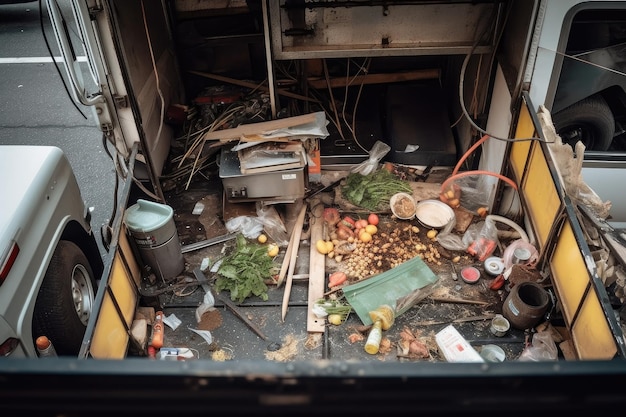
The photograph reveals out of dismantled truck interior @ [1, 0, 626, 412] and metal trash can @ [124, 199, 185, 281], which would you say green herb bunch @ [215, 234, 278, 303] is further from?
metal trash can @ [124, 199, 185, 281]

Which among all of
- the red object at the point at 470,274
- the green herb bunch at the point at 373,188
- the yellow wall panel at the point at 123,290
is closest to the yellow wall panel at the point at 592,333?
the red object at the point at 470,274

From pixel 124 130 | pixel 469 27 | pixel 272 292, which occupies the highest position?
pixel 469 27

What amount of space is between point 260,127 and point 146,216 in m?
1.56

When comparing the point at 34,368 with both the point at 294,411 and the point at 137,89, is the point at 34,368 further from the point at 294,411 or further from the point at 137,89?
the point at 137,89

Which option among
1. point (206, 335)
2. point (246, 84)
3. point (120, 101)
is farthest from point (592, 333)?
point (246, 84)

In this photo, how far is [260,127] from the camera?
5.41m

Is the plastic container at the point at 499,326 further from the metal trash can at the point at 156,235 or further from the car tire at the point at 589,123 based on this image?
the metal trash can at the point at 156,235

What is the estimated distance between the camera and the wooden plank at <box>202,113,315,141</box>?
535 cm

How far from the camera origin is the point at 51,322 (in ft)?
12.0

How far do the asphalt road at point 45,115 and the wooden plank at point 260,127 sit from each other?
164 centimetres

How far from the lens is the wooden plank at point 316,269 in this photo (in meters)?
4.45

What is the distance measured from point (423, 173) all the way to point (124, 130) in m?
3.23

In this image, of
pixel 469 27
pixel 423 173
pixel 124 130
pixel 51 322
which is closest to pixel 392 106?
pixel 423 173

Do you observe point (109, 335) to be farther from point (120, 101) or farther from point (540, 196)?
point (540, 196)
